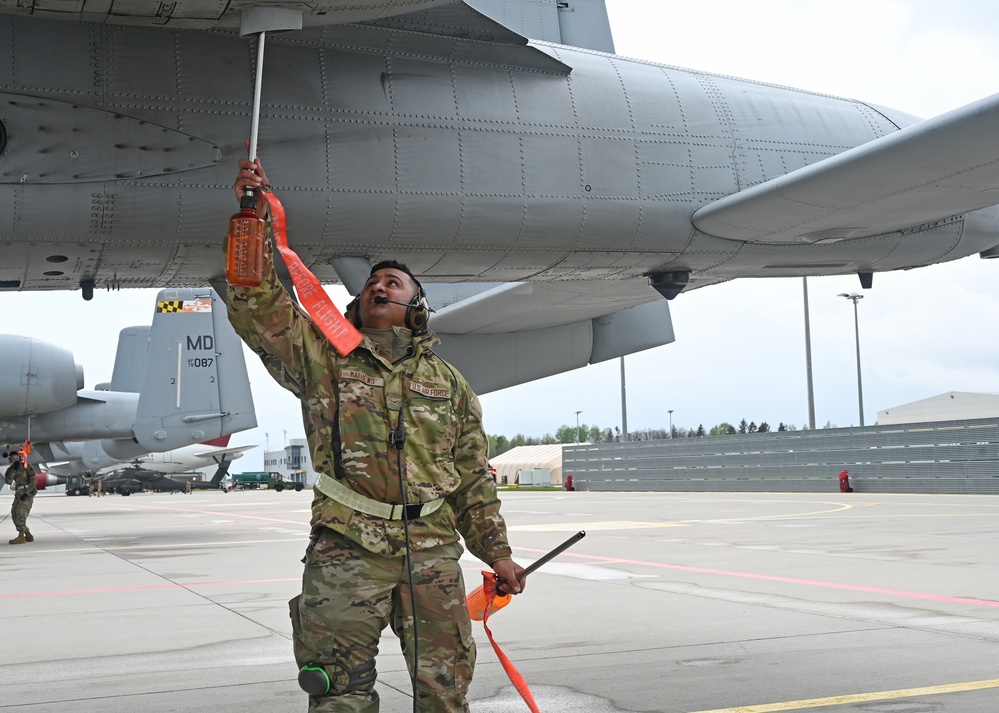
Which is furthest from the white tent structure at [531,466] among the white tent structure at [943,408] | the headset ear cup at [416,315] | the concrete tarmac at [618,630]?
the headset ear cup at [416,315]

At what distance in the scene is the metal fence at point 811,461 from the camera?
29.5 metres

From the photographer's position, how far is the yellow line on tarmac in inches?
179

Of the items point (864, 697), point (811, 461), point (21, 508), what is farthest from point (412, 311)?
point (811, 461)

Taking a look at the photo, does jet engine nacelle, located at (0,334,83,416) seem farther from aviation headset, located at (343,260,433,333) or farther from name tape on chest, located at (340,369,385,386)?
name tape on chest, located at (340,369,385,386)

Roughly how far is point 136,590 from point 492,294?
4.62m

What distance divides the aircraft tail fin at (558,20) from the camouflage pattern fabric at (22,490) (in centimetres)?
1351

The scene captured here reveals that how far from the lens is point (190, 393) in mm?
27109

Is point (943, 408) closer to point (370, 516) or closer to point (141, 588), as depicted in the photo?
point (141, 588)

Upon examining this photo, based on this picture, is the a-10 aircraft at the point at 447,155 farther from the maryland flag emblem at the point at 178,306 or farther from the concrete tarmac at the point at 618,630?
the maryland flag emblem at the point at 178,306

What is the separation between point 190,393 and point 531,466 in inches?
2004

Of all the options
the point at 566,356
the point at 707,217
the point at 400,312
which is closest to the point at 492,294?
the point at 566,356

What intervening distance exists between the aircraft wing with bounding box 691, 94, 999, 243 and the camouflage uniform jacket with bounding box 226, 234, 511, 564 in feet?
13.2

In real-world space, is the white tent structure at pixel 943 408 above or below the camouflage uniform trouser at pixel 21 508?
above

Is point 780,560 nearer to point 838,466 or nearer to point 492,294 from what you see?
point 492,294
